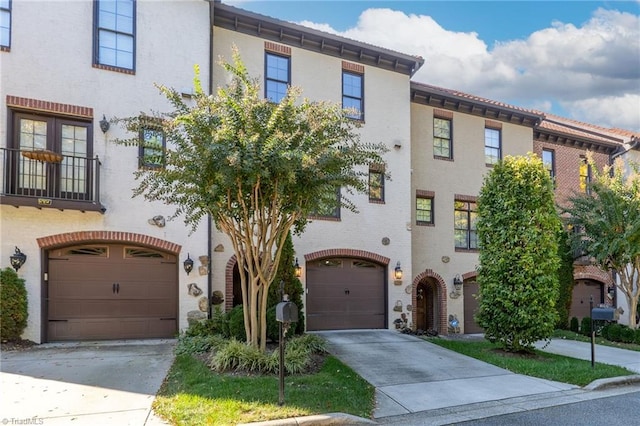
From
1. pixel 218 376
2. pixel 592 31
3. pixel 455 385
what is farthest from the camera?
pixel 592 31

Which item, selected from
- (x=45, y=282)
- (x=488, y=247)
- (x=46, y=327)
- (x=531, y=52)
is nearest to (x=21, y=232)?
→ (x=45, y=282)

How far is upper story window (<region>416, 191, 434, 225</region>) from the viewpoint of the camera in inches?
581

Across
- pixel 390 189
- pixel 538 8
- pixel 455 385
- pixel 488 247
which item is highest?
pixel 538 8

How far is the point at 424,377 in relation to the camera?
7586 mm

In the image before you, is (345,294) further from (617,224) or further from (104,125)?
(617,224)

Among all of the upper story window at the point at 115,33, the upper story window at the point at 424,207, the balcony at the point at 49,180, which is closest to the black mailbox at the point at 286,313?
the balcony at the point at 49,180

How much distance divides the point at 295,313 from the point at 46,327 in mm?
6969

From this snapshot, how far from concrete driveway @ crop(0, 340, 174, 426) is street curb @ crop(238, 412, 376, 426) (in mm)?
1380

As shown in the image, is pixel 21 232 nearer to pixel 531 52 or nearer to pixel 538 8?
pixel 538 8

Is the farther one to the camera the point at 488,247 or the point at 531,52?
the point at 531,52

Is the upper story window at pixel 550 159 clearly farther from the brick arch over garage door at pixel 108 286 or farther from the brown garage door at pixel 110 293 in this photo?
the brown garage door at pixel 110 293

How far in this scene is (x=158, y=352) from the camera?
28.4 ft

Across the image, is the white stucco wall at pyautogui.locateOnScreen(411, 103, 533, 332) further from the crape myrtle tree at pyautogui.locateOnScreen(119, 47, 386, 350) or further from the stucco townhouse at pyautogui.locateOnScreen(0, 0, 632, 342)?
the crape myrtle tree at pyautogui.locateOnScreen(119, 47, 386, 350)

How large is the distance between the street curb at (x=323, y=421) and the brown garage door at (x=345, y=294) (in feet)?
22.8
